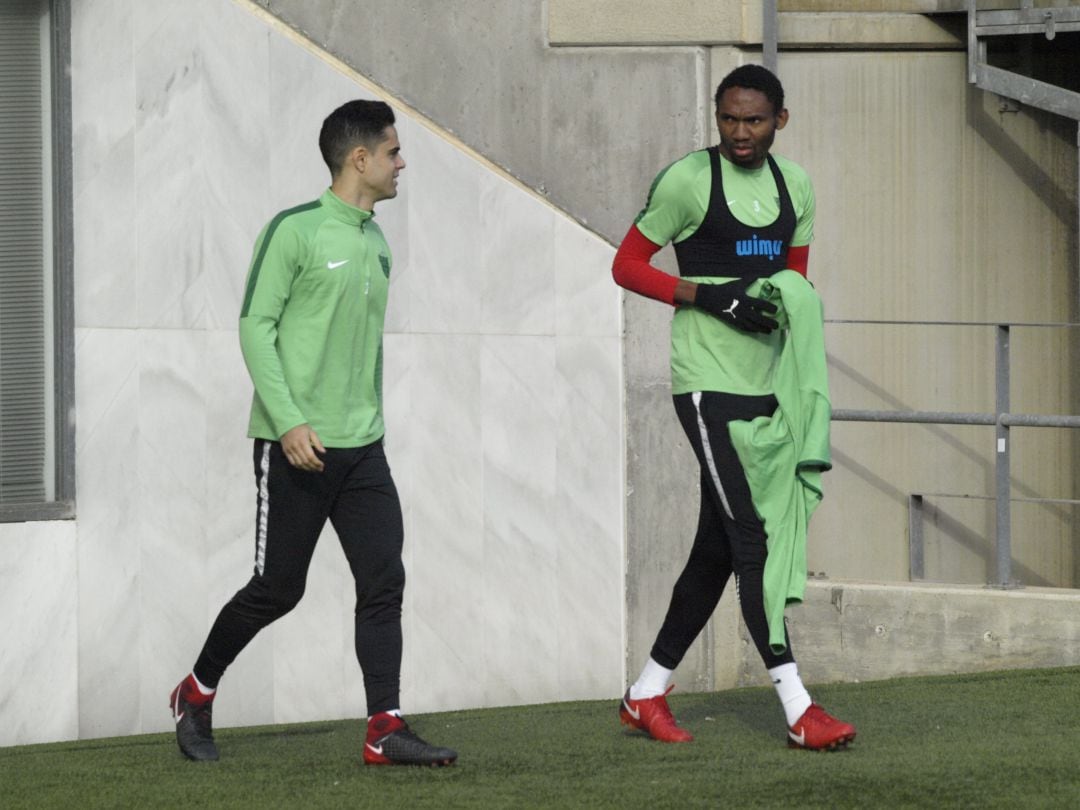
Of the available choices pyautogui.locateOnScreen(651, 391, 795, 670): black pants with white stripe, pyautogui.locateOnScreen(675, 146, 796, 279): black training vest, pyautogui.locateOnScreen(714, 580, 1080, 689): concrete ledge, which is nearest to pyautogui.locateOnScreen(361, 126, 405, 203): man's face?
pyautogui.locateOnScreen(675, 146, 796, 279): black training vest

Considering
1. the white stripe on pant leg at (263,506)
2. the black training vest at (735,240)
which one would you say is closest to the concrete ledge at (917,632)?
the black training vest at (735,240)

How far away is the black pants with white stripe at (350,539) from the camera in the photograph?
5762 mm

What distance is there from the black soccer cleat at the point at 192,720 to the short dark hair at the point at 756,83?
7.59 ft

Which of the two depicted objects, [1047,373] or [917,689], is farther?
[1047,373]

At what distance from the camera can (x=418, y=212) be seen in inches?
352

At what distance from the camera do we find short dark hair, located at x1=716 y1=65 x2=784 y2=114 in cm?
593

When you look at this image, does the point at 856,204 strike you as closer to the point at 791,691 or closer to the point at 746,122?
the point at 746,122

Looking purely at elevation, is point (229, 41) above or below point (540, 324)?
above

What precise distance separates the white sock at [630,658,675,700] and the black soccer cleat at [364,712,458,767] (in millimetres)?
766

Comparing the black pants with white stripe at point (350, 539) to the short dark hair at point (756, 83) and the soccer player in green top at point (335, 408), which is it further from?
the short dark hair at point (756, 83)

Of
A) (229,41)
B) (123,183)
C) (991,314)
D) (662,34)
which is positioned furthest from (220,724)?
(991,314)

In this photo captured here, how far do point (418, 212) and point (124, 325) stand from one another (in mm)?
1597

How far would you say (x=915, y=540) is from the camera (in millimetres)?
9742

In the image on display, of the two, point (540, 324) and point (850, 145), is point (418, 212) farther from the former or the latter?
point (850, 145)
